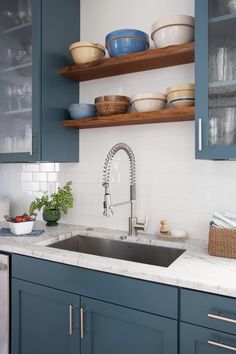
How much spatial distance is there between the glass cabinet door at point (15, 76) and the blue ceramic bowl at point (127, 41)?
58 centimetres

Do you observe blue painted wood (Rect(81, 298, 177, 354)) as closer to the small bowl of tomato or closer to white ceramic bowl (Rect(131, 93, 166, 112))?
the small bowl of tomato

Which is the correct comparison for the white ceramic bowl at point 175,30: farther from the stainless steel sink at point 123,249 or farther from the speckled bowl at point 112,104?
the stainless steel sink at point 123,249

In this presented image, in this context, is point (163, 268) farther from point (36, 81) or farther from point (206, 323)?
point (36, 81)

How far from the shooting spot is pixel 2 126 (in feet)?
7.04

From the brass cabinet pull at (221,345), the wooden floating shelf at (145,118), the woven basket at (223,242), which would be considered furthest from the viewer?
the wooden floating shelf at (145,118)

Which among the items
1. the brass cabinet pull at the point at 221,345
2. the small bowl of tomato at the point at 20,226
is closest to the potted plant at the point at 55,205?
the small bowl of tomato at the point at 20,226

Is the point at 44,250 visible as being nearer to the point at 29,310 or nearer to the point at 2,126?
the point at 29,310

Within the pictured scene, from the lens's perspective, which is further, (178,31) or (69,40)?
(69,40)

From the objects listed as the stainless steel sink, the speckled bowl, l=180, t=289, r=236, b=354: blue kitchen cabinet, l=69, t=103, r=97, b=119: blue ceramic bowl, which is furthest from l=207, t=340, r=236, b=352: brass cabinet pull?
l=69, t=103, r=97, b=119: blue ceramic bowl

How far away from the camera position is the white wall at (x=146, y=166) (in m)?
1.76

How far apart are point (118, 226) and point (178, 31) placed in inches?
49.6

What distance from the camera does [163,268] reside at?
1257mm

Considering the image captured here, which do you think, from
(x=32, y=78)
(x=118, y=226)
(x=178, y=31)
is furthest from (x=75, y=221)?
(x=178, y=31)

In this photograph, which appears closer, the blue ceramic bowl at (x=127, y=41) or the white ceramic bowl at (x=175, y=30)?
the white ceramic bowl at (x=175, y=30)
